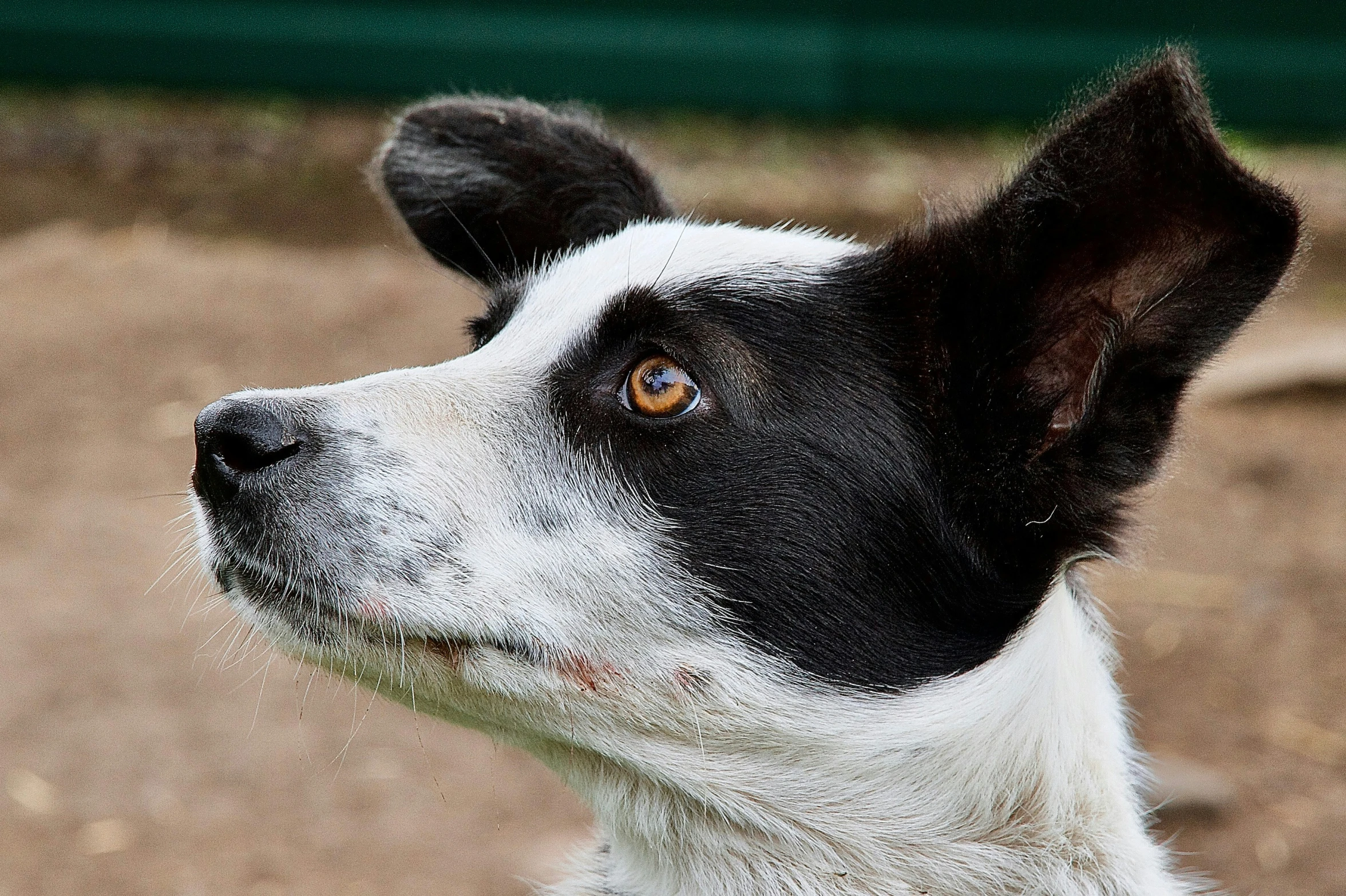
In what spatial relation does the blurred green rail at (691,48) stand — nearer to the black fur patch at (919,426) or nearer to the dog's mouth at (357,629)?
the black fur patch at (919,426)

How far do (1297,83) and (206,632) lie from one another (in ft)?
28.3

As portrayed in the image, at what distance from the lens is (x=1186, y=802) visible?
5.07 metres

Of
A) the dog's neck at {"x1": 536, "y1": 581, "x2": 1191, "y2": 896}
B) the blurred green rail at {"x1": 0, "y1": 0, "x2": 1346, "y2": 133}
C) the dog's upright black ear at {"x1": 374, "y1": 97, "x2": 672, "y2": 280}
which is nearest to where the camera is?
the dog's neck at {"x1": 536, "y1": 581, "x2": 1191, "y2": 896}

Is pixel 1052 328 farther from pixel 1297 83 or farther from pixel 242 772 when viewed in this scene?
pixel 1297 83

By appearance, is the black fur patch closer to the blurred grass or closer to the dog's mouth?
the dog's mouth

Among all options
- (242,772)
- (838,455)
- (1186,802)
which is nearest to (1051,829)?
(838,455)

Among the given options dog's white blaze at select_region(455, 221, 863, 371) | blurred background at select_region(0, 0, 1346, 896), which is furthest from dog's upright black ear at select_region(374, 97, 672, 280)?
blurred background at select_region(0, 0, 1346, 896)

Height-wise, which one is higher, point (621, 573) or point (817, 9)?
point (621, 573)

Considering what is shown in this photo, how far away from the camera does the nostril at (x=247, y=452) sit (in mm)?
2467

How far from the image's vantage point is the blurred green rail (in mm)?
10484

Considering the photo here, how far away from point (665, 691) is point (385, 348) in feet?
18.7

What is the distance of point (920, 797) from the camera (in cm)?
263

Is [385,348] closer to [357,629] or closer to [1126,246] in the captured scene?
[357,629]

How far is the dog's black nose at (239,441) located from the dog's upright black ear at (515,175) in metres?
1.00
